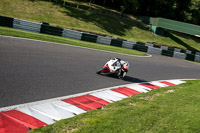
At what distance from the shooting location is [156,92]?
31.6 feet

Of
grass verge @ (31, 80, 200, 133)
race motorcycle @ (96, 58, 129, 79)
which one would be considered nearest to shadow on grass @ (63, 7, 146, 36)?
race motorcycle @ (96, 58, 129, 79)

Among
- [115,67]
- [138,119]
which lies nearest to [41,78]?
[115,67]

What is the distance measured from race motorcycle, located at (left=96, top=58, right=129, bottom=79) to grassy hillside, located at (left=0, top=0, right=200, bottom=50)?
24.0m

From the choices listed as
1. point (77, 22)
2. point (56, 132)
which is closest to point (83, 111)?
point (56, 132)

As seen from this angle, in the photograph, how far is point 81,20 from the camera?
41.9 meters

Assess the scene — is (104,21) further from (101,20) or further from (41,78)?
(41,78)

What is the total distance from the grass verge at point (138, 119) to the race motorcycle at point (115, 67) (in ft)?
10.3

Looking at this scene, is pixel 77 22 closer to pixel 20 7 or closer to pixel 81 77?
pixel 20 7

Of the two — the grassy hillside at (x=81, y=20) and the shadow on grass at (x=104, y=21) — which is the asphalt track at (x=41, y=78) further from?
the shadow on grass at (x=104, y=21)

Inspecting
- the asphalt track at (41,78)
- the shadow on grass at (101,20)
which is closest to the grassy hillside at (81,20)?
the shadow on grass at (101,20)

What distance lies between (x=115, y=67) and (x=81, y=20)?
32.1m

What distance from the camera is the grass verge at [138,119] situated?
5.03 m

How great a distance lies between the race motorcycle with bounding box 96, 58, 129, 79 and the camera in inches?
436

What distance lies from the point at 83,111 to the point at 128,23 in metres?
45.0
